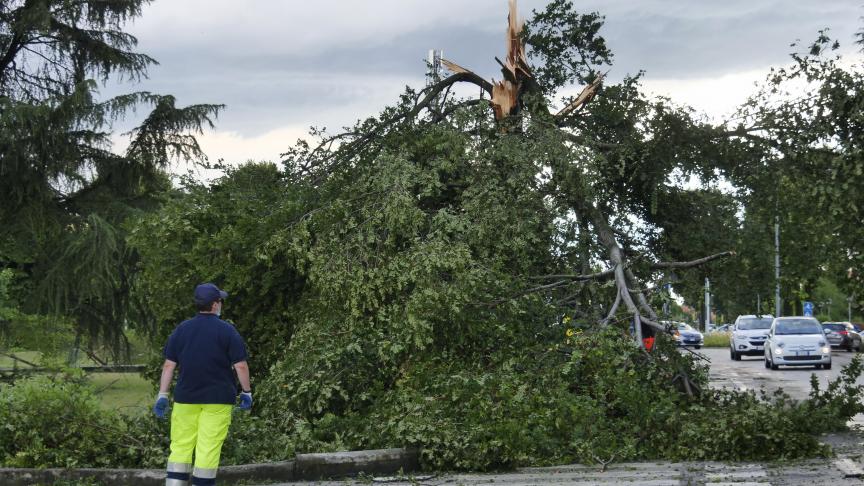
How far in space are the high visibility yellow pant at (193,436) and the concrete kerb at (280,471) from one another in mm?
1325

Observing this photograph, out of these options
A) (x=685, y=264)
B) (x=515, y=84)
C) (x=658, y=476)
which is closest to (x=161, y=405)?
(x=658, y=476)

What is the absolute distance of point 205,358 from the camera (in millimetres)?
7609

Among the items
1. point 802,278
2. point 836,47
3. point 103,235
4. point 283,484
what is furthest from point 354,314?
point 103,235

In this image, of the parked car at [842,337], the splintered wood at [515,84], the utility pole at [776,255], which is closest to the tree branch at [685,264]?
the utility pole at [776,255]

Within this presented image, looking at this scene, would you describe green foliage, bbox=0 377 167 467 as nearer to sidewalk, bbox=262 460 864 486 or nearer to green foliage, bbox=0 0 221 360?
sidewalk, bbox=262 460 864 486

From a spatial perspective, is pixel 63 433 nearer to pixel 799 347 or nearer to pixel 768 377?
pixel 768 377

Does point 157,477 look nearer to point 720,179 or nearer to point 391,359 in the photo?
point 391,359

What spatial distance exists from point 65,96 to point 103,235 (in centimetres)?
276

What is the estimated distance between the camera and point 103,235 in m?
20.9

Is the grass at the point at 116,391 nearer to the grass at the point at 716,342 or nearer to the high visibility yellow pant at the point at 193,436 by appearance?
the high visibility yellow pant at the point at 193,436

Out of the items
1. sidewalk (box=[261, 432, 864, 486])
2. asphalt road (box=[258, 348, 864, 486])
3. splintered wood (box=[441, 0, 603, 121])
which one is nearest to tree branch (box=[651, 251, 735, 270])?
splintered wood (box=[441, 0, 603, 121])

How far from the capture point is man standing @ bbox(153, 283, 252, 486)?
748 cm

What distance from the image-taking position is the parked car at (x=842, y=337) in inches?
1874

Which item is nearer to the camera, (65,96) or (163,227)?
(163,227)
